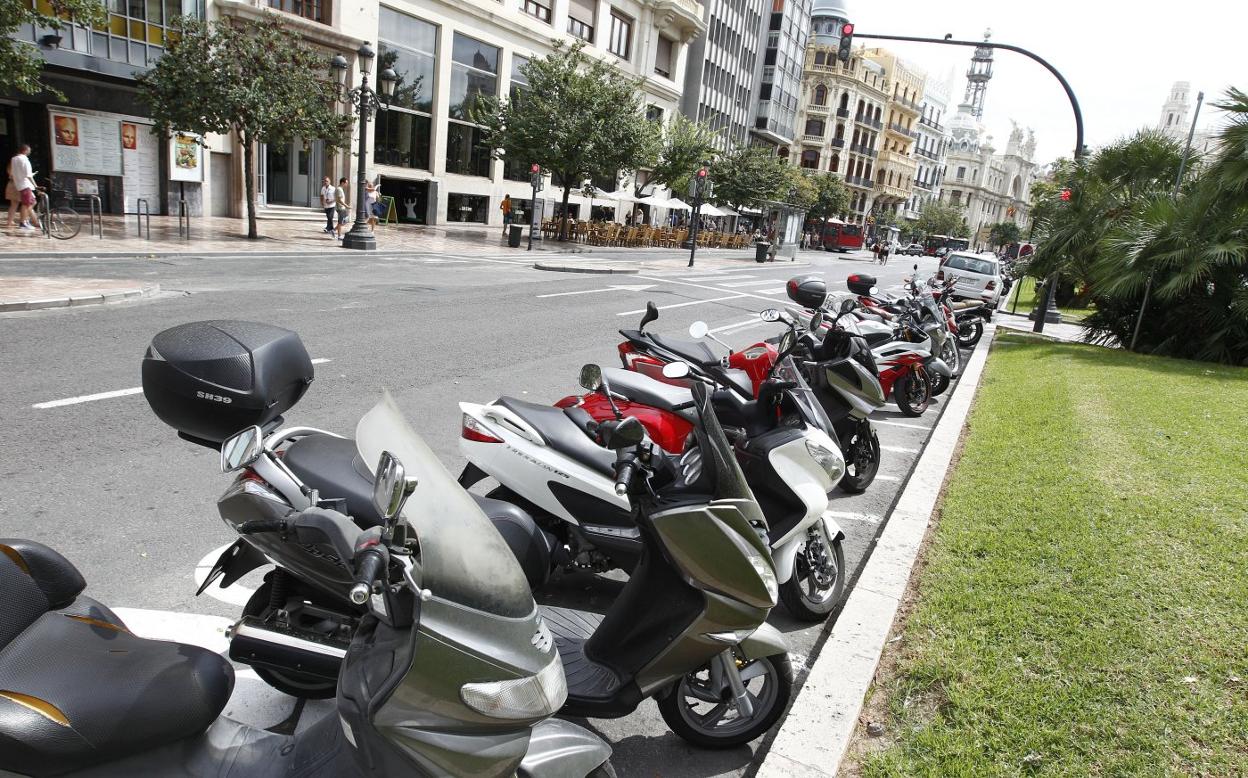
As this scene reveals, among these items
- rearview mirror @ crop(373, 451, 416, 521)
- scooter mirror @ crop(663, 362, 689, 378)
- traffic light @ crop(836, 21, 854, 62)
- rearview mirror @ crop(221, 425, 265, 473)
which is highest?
traffic light @ crop(836, 21, 854, 62)

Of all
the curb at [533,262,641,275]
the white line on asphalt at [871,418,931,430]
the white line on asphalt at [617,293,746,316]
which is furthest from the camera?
the curb at [533,262,641,275]

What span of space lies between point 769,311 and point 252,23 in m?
19.3

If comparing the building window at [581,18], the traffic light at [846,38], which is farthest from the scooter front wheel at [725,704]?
the building window at [581,18]

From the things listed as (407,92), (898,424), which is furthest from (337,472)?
(407,92)

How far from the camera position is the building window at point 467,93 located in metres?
33.5

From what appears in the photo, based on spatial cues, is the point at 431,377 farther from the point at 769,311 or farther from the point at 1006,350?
the point at 1006,350

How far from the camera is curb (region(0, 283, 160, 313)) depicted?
891cm

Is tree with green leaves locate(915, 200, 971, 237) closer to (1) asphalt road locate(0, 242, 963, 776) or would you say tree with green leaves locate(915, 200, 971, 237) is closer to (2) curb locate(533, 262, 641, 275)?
(2) curb locate(533, 262, 641, 275)

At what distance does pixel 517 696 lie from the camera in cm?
166

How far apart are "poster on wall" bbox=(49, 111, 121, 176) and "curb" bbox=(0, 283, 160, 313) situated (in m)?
12.4

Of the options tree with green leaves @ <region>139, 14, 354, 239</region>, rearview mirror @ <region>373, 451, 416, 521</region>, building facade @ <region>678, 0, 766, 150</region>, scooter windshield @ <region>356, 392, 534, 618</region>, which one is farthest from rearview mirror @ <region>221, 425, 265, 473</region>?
building facade @ <region>678, 0, 766, 150</region>

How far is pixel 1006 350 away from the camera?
43.4 ft

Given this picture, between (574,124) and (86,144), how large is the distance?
49.7ft

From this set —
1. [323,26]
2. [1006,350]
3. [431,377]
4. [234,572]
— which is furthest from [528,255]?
[234,572]
